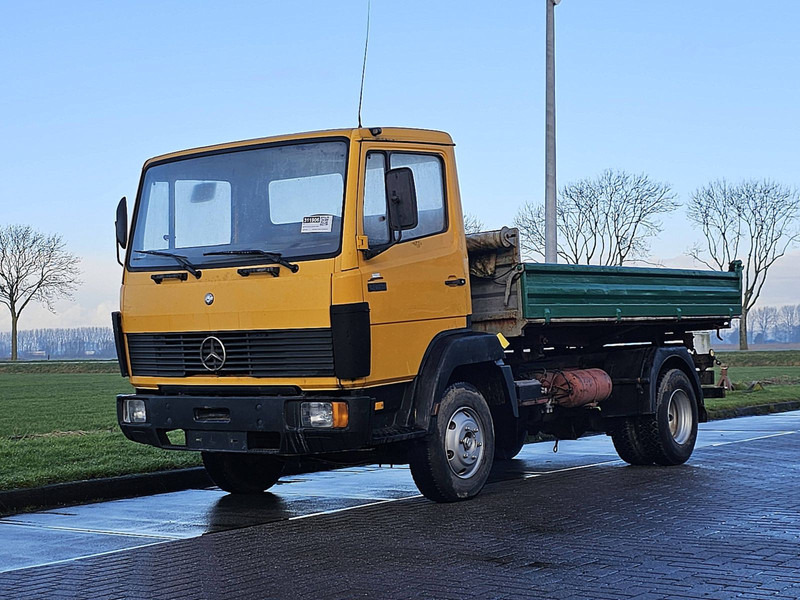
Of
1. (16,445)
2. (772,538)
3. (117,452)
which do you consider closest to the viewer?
(772,538)

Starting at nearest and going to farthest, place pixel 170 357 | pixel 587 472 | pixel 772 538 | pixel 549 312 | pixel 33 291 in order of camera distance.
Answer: pixel 772 538 < pixel 170 357 < pixel 549 312 < pixel 587 472 < pixel 33 291

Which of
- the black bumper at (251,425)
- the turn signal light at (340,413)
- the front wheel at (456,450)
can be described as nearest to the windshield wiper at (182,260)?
the black bumper at (251,425)

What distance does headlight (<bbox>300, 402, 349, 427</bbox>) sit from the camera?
8.34m

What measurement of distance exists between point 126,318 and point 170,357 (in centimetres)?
58

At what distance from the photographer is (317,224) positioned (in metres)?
A: 8.62

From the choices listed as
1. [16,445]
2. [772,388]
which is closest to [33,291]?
[772,388]

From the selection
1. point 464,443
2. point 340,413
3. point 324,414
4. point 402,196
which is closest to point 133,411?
point 324,414

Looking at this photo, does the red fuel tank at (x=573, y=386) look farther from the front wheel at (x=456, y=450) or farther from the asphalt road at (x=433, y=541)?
the front wheel at (x=456, y=450)

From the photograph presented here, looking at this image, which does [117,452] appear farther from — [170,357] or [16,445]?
[170,357]

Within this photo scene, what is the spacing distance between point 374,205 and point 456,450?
7.14 feet

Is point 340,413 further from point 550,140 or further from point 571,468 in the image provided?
point 550,140

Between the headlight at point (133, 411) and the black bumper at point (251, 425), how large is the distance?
80 millimetres

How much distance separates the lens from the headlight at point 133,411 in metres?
9.19

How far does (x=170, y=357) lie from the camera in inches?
359
